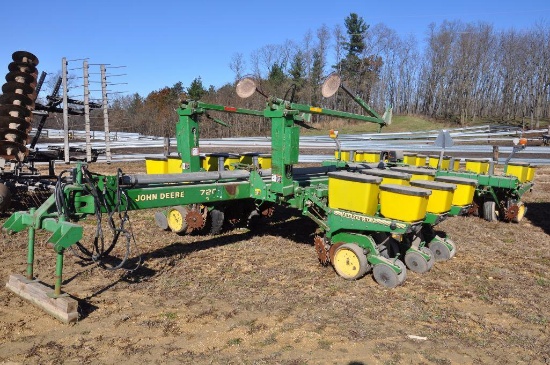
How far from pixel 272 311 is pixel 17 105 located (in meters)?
A: 6.55

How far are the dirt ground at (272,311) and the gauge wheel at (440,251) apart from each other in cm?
20

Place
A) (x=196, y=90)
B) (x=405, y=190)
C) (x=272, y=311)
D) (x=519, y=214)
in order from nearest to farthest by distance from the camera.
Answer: (x=272, y=311) < (x=405, y=190) < (x=519, y=214) < (x=196, y=90)

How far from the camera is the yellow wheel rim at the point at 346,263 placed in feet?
19.1

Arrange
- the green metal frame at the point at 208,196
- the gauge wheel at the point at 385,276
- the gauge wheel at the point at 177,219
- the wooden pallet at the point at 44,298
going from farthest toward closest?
the gauge wheel at the point at 177,219 < the gauge wheel at the point at 385,276 < the green metal frame at the point at 208,196 < the wooden pallet at the point at 44,298

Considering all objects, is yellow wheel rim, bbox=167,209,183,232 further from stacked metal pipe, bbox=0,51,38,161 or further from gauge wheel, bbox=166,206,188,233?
stacked metal pipe, bbox=0,51,38,161

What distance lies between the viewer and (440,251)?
7031mm

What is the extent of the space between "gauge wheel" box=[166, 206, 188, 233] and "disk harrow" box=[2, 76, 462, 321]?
10.3 inches

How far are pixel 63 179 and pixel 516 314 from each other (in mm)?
5442

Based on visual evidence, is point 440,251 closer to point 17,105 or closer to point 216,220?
point 216,220

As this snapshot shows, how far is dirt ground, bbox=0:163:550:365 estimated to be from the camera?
161 inches

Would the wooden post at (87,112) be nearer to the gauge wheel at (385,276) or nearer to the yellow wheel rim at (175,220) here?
the yellow wheel rim at (175,220)

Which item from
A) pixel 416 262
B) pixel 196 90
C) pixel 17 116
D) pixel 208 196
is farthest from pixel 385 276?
pixel 196 90

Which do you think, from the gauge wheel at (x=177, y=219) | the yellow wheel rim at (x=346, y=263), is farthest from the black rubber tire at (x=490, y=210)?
the gauge wheel at (x=177, y=219)

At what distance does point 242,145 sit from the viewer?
86.4 feet
